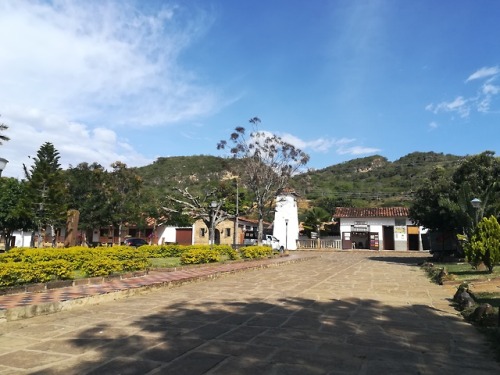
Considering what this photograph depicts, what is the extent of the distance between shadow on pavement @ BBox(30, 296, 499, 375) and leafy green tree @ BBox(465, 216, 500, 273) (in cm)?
638

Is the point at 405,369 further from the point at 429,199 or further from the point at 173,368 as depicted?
the point at 429,199

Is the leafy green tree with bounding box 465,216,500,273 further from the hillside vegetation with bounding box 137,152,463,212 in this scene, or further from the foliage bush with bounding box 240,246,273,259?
the hillside vegetation with bounding box 137,152,463,212

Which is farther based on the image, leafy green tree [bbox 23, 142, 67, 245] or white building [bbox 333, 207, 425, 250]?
white building [bbox 333, 207, 425, 250]

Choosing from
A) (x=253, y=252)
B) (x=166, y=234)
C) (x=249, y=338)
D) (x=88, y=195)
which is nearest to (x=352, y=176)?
(x=166, y=234)

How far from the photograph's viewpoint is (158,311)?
6.74 meters

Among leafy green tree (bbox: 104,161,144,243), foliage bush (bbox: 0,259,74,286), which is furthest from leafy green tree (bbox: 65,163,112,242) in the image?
foliage bush (bbox: 0,259,74,286)

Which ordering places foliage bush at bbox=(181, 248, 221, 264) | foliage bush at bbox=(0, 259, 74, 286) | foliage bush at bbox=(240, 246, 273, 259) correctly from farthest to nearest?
foliage bush at bbox=(240, 246, 273, 259) < foliage bush at bbox=(181, 248, 221, 264) < foliage bush at bbox=(0, 259, 74, 286)

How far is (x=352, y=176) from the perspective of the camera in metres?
74.8

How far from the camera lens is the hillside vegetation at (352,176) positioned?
5728 centimetres

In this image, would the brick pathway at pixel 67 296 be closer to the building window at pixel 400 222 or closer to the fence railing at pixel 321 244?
the fence railing at pixel 321 244

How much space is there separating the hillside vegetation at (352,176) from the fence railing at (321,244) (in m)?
13.3

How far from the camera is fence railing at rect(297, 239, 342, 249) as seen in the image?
4047 cm

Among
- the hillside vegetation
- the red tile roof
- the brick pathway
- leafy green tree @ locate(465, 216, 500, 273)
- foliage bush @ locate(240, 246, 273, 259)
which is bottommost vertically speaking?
the brick pathway

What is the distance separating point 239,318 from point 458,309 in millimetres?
4007
